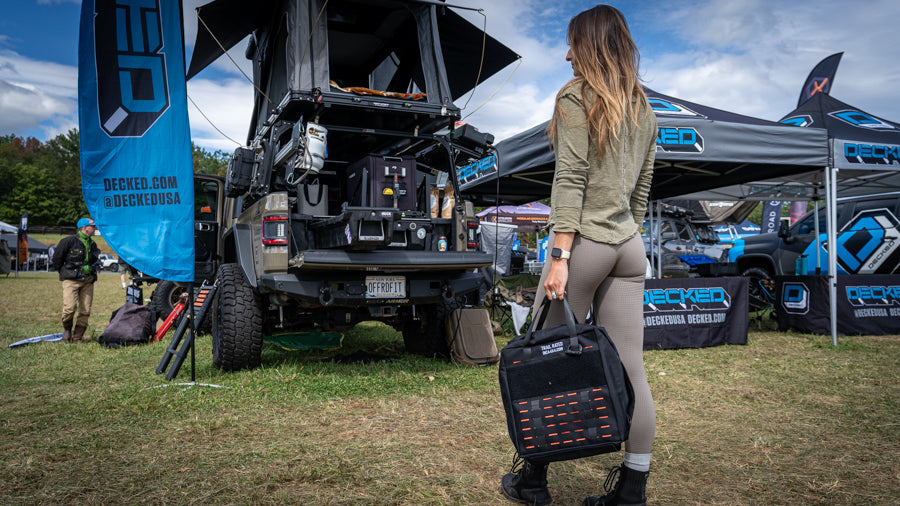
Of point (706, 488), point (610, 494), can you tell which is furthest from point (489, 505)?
point (706, 488)

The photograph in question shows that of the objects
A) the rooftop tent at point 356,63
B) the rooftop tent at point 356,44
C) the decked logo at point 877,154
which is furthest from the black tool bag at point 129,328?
the decked logo at point 877,154

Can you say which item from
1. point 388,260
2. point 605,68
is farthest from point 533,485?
point 388,260

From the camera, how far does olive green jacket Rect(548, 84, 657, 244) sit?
2.12 meters

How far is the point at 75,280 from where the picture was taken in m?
7.59

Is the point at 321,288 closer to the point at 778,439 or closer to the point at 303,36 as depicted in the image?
the point at 303,36

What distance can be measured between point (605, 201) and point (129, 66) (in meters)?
3.91

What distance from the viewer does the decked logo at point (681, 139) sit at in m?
6.04

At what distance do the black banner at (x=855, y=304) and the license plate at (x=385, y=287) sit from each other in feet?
19.8

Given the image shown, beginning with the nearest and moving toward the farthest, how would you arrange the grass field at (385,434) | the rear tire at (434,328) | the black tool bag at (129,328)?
the grass field at (385,434) < the rear tire at (434,328) < the black tool bag at (129,328)

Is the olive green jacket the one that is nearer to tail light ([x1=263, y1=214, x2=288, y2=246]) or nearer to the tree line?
tail light ([x1=263, y1=214, x2=288, y2=246])

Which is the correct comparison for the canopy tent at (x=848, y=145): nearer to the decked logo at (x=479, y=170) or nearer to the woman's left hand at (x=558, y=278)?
the decked logo at (x=479, y=170)

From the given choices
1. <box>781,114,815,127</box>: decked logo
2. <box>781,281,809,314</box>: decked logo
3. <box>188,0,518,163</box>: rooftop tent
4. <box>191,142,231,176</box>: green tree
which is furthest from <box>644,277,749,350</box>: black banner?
<box>191,142,231,176</box>: green tree

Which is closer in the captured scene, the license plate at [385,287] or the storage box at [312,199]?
the license plate at [385,287]

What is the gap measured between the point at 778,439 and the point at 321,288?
11.5 feet
